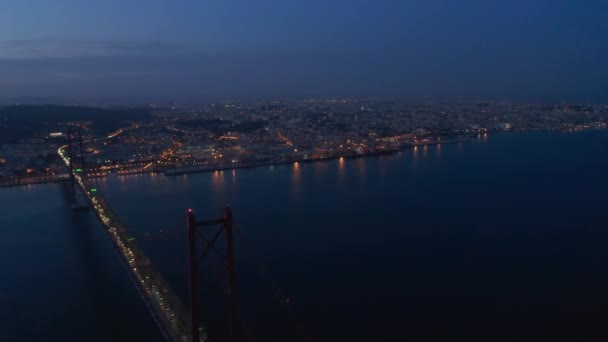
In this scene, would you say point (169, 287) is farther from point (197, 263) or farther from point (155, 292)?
point (197, 263)

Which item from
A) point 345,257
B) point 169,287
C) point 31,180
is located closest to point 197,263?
point 169,287

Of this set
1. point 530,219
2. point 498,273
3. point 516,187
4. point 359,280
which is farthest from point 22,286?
point 516,187

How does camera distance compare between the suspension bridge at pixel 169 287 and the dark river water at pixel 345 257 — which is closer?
the suspension bridge at pixel 169 287

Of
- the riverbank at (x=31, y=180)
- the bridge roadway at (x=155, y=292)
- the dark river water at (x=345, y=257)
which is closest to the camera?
the bridge roadway at (x=155, y=292)

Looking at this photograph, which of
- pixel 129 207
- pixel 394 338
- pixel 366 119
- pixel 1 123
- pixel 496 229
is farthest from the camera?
pixel 366 119

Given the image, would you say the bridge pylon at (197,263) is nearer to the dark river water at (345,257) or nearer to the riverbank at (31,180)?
the dark river water at (345,257)

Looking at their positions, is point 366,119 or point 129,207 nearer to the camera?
point 129,207

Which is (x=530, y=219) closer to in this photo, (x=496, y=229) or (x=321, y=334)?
(x=496, y=229)

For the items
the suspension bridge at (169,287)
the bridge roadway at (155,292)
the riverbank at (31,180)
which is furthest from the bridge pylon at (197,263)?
the riverbank at (31,180)
